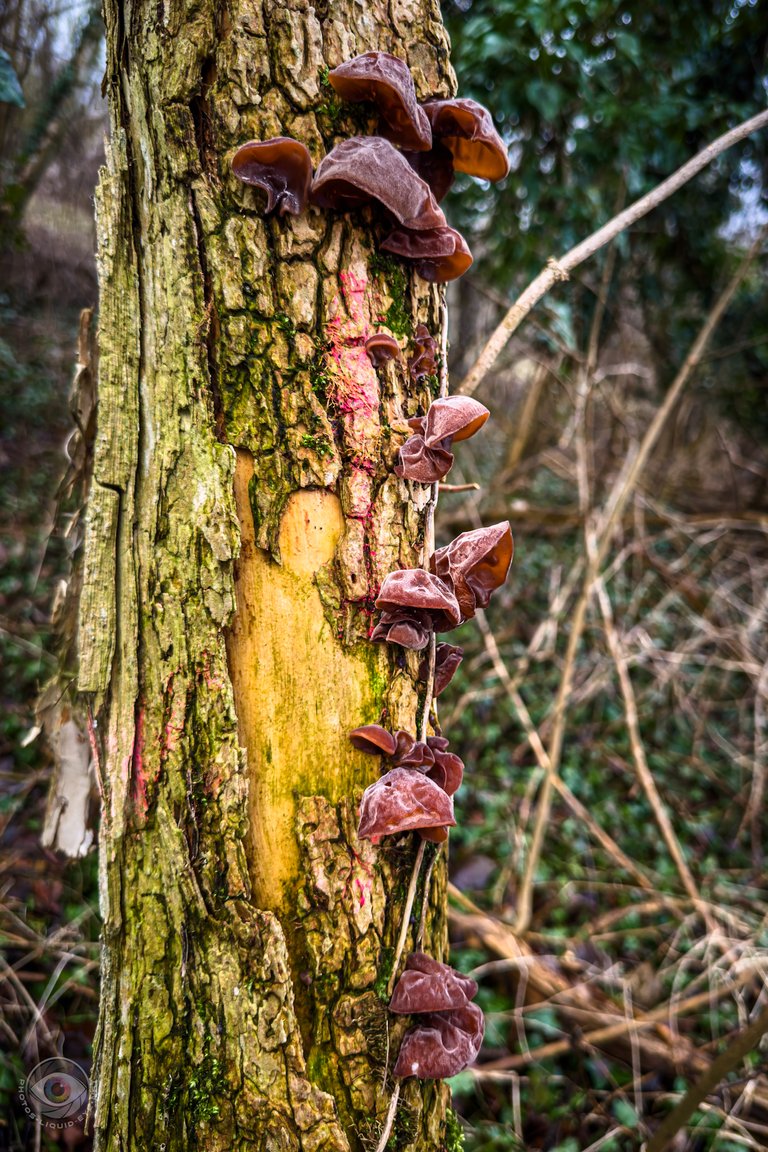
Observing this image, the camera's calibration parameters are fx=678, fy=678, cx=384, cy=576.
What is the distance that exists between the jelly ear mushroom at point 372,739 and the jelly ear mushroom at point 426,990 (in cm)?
37

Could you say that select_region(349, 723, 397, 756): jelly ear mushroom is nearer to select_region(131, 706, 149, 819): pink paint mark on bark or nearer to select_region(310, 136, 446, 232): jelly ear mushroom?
select_region(131, 706, 149, 819): pink paint mark on bark

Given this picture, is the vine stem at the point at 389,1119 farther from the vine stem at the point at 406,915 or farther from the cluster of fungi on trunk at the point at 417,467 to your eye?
the vine stem at the point at 406,915

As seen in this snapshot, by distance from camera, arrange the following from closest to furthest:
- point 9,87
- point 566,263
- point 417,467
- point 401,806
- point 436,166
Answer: point 401,806
point 417,467
point 436,166
point 566,263
point 9,87

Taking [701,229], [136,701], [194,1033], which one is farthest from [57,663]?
[701,229]

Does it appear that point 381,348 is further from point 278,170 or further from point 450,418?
point 278,170

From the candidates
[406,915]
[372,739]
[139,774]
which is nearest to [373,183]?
[372,739]

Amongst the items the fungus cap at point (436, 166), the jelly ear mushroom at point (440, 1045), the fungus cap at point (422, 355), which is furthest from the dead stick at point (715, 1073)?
the fungus cap at point (436, 166)

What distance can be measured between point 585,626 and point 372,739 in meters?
4.18

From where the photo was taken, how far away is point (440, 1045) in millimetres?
1145

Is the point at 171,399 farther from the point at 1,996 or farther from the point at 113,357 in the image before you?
the point at 1,996

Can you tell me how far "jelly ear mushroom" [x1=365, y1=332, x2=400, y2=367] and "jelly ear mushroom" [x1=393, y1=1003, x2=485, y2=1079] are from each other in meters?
1.16

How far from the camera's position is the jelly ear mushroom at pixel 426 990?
3.72 feet

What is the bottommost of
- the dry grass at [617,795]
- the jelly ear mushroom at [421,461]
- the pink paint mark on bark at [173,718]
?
the dry grass at [617,795]

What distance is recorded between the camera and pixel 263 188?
1135 mm
